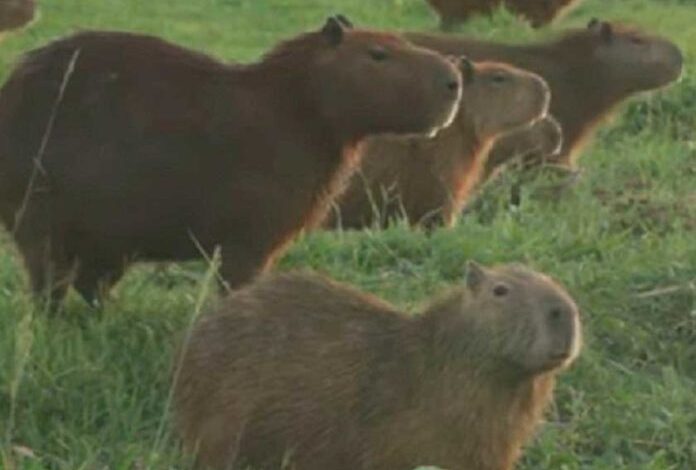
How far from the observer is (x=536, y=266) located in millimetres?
6805

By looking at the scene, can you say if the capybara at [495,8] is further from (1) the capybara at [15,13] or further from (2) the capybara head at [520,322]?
(2) the capybara head at [520,322]

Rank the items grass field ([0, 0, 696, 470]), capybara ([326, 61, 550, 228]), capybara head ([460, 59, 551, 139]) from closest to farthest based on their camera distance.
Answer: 1. grass field ([0, 0, 696, 470])
2. capybara ([326, 61, 550, 228])
3. capybara head ([460, 59, 551, 139])

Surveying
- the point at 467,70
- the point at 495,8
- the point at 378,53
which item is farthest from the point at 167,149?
the point at 495,8

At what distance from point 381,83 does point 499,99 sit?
8.51ft

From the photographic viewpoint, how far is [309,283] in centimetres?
536

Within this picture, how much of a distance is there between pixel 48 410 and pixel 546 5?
9305 mm

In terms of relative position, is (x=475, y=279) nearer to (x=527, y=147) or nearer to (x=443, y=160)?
(x=443, y=160)

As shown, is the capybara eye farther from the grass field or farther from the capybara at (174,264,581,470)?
the grass field

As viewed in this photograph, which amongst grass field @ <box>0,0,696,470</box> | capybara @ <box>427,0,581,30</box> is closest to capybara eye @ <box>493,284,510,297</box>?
grass field @ <box>0,0,696,470</box>

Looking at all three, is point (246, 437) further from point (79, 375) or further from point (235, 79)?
point (235, 79)

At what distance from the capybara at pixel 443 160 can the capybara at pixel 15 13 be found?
14.2 feet

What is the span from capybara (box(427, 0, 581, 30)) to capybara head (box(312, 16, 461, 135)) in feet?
25.1

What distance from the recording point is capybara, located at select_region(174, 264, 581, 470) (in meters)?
5.07

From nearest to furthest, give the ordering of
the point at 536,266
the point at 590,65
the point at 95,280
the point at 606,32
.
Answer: the point at 95,280, the point at 536,266, the point at 590,65, the point at 606,32
